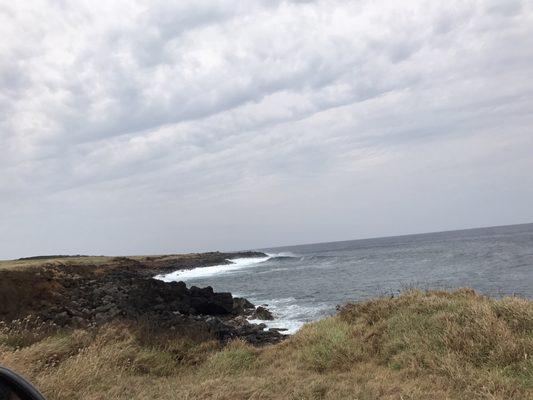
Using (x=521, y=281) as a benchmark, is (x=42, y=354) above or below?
above

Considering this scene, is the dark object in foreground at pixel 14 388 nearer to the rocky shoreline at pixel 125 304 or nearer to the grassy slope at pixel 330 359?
the grassy slope at pixel 330 359

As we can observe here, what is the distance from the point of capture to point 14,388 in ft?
7.79

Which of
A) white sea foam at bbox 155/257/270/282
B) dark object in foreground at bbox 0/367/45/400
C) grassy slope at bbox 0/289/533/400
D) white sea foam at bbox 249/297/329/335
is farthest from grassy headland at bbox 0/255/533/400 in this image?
white sea foam at bbox 155/257/270/282

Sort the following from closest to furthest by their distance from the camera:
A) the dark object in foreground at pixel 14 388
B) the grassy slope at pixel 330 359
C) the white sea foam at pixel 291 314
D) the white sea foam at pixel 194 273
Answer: the dark object in foreground at pixel 14 388 → the grassy slope at pixel 330 359 → the white sea foam at pixel 291 314 → the white sea foam at pixel 194 273

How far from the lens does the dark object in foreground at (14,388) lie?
7.64 ft

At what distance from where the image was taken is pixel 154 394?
21.2 feet

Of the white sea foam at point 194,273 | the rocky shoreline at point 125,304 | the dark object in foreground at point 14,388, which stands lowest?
the white sea foam at point 194,273

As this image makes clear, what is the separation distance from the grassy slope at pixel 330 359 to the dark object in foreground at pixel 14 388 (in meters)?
4.05

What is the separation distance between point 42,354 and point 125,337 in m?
2.02

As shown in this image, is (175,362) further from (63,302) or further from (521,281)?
(521,281)

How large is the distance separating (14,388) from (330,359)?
22.2 feet

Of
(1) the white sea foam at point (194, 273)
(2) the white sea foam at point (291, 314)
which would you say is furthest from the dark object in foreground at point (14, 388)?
(1) the white sea foam at point (194, 273)

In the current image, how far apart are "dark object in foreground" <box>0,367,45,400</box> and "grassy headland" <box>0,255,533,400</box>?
4048 mm

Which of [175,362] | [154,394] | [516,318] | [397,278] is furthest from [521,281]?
[154,394]
